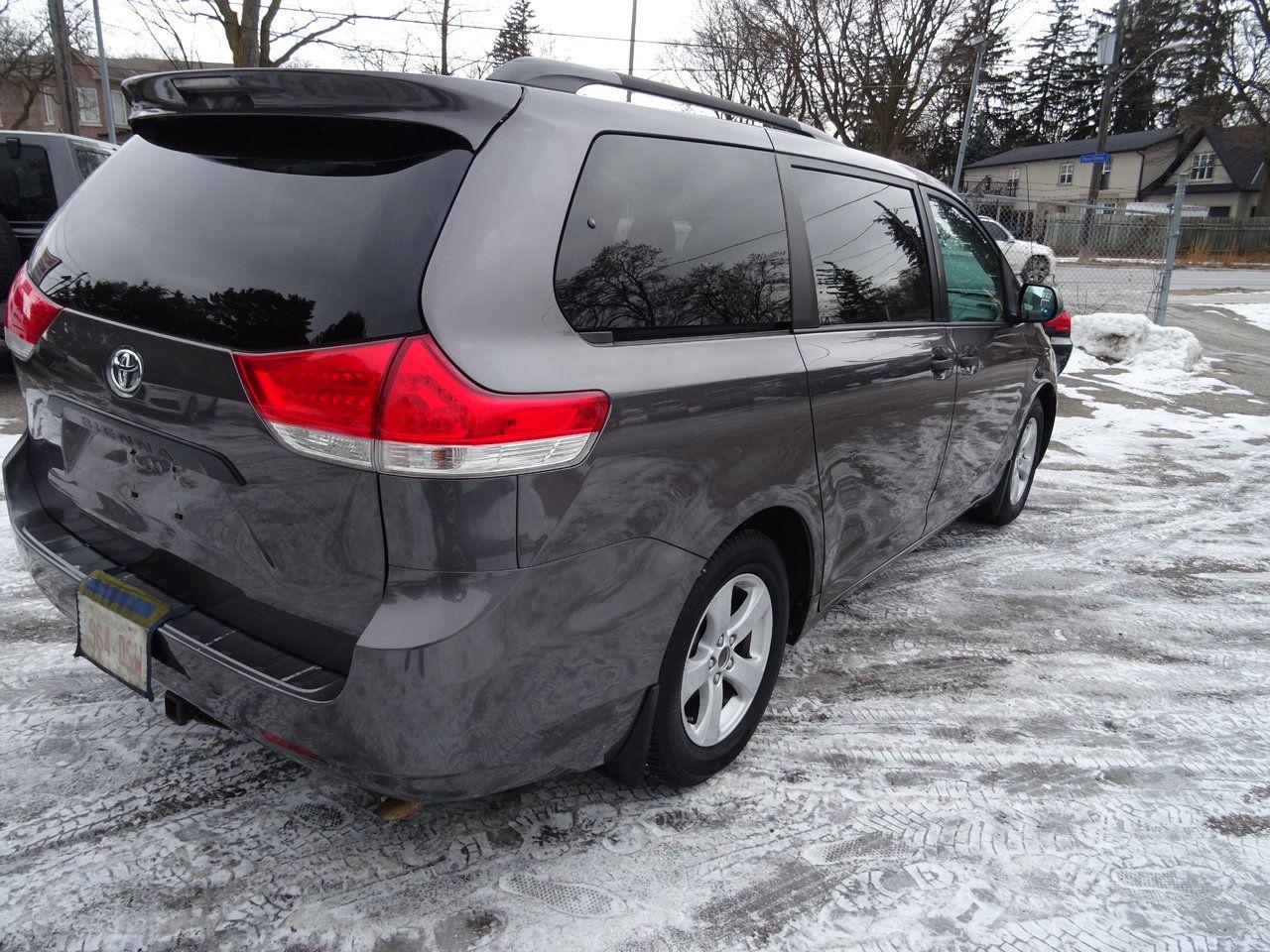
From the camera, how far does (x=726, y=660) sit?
8.28 ft

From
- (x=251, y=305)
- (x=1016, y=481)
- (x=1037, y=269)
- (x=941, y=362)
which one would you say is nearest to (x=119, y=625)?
(x=251, y=305)

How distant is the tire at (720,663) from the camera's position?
225 centimetres

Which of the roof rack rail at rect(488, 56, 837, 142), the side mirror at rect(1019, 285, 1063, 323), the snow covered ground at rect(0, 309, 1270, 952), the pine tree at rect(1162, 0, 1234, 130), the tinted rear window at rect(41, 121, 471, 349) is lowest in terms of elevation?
the snow covered ground at rect(0, 309, 1270, 952)

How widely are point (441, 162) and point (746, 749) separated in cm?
196

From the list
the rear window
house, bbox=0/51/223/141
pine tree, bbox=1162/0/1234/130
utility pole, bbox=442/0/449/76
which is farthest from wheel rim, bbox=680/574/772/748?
pine tree, bbox=1162/0/1234/130

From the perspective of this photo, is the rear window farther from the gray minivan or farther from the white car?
the white car

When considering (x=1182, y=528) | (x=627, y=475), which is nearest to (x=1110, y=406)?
(x=1182, y=528)

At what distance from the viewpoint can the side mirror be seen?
4.32 metres

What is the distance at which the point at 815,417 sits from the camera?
2602mm

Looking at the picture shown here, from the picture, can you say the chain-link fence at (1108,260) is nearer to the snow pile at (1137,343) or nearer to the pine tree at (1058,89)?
the snow pile at (1137,343)

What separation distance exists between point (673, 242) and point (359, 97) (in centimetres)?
79

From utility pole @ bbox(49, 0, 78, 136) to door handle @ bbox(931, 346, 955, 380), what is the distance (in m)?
19.2

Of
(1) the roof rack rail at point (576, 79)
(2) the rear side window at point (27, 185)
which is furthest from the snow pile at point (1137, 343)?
(2) the rear side window at point (27, 185)

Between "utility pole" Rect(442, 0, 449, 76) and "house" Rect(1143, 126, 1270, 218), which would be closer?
"utility pole" Rect(442, 0, 449, 76)
